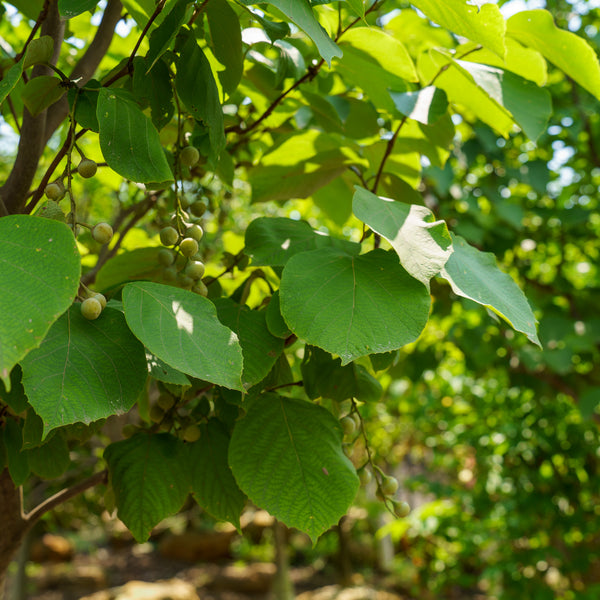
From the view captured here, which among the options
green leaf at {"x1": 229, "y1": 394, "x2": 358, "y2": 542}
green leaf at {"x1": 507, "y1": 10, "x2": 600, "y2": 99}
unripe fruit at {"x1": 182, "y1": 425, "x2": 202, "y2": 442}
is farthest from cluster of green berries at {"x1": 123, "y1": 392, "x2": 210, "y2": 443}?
green leaf at {"x1": 507, "y1": 10, "x2": 600, "y2": 99}

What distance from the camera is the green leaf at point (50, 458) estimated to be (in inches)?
34.2

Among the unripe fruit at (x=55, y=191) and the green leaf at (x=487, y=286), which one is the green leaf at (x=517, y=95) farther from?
the unripe fruit at (x=55, y=191)

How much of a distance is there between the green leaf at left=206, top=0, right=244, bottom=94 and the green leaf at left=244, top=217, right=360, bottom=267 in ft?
0.68

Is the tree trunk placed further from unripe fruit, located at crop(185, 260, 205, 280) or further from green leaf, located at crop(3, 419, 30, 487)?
unripe fruit, located at crop(185, 260, 205, 280)

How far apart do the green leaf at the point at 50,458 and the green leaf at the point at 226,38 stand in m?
0.58

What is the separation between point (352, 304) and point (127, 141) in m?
0.33

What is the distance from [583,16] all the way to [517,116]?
257 cm

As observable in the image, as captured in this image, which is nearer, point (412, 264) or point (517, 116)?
point (412, 264)

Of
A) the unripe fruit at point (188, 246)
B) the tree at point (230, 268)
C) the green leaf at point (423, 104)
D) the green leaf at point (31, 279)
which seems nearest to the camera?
the green leaf at point (31, 279)

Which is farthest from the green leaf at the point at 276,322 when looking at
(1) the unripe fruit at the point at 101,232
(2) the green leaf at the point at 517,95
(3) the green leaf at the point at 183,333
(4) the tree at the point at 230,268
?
(2) the green leaf at the point at 517,95

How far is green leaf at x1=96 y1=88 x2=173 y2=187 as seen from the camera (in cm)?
68

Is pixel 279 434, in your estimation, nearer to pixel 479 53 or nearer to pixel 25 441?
pixel 25 441

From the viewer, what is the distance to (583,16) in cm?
292

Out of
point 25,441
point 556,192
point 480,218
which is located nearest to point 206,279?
point 25,441
